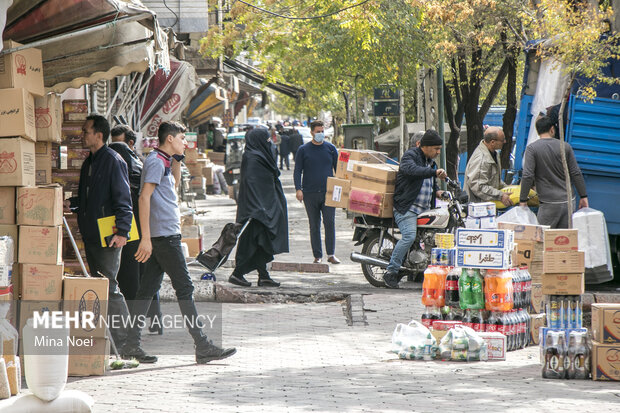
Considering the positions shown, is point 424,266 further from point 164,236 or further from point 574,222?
point 164,236

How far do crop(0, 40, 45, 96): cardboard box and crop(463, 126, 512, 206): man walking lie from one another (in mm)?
5473

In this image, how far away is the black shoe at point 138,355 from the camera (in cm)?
754

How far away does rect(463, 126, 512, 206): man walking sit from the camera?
11.2 m

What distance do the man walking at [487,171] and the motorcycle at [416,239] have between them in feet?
0.66

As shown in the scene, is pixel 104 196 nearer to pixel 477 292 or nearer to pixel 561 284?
pixel 477 292

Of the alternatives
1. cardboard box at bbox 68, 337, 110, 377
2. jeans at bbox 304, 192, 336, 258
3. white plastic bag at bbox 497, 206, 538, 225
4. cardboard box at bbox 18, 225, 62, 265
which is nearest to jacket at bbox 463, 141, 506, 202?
white plastic bag at bbox 497, 206, 538, 225

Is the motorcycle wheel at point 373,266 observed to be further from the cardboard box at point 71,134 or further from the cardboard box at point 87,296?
the cardboard box at point 87,296

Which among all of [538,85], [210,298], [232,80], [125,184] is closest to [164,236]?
[125,184]

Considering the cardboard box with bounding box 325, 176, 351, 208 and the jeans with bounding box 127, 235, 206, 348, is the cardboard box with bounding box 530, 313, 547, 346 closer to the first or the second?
the jeans with bounding box 127, 235, 206, 348

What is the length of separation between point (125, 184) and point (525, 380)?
3.37m

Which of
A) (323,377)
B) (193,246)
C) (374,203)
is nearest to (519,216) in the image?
(374,203)

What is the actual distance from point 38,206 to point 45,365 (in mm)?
2746

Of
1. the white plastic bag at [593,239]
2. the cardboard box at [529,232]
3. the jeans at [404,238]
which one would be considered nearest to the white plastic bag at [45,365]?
the cardboard box at [529,232]

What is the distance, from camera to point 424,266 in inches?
456
